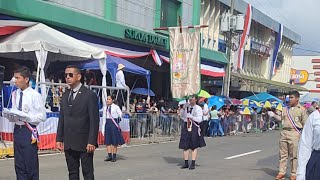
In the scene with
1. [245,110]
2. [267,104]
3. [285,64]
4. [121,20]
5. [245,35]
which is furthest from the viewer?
[285,64]

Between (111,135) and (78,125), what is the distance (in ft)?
20.5

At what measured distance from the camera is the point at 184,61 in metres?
20.0

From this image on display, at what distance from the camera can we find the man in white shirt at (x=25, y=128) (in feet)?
21.2

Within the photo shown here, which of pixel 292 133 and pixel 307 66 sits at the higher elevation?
pixel 307 66

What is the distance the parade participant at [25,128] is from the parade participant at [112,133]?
5902mm

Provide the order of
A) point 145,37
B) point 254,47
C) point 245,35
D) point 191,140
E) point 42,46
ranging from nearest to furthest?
point 191,140, point 42,46, point 145,37, point 245,35, point 254,47

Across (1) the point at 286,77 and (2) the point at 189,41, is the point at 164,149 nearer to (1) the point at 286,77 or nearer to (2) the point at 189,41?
(2) the point at 189,41

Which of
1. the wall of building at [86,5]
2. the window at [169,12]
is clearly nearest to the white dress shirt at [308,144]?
the wall of building at [86,5]

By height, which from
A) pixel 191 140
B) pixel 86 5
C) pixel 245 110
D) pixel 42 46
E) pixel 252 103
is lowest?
pixel 191 140

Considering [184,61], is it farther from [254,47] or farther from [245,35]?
[254,47]

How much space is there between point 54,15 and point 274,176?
408 inches

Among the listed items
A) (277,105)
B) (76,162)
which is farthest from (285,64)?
(76,162)

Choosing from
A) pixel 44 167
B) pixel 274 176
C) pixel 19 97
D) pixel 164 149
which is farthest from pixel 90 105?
pixel 164 149

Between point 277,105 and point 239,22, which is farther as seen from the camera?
point 277,105
